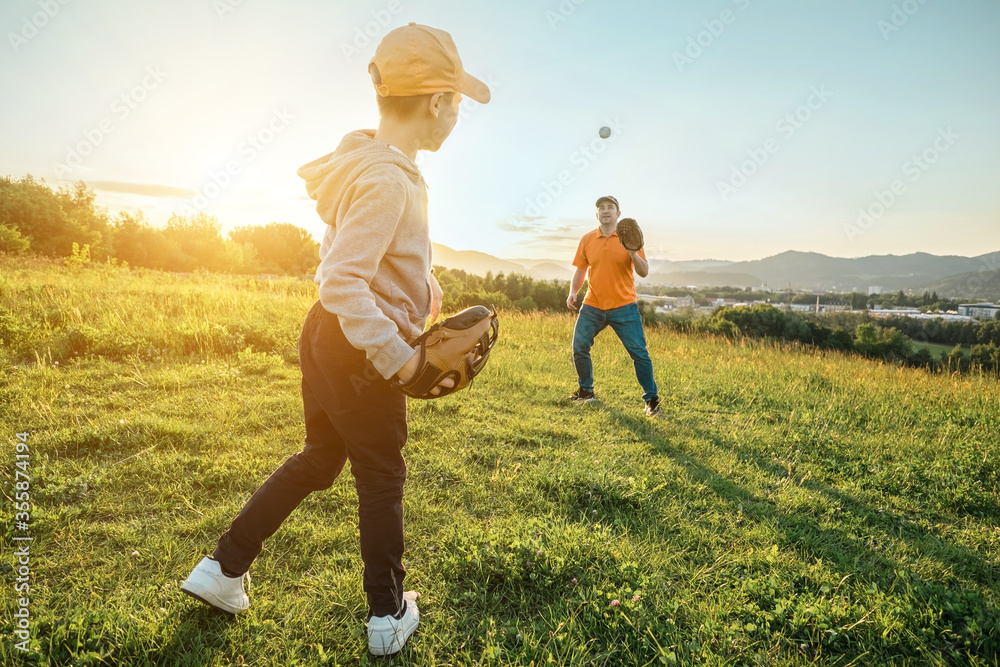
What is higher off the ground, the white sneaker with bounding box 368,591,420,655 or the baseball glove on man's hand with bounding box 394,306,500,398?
the baseball glove on man's hand with bounding box 394,306,500,398

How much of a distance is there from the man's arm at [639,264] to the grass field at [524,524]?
1.62 meters

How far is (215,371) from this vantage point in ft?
19.0

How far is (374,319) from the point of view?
1.58m

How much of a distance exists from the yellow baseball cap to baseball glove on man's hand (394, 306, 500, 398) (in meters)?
0.83

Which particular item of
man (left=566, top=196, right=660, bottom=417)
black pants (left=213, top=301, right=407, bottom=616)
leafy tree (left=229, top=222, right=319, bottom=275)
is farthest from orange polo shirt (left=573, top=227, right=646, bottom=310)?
leafy tree (left=229, top=222, right=319, bottom=275)

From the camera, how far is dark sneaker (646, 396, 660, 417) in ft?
18.2

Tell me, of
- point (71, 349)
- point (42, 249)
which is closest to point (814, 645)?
point (71, 349)

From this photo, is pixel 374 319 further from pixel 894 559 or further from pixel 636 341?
pixel 636 341

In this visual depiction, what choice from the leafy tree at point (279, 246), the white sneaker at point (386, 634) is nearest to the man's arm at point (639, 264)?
the white sneaker at point (386, 634)

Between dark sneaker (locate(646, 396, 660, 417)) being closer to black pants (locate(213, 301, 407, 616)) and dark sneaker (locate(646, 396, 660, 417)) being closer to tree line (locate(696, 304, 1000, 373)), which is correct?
black pants (locate(213, 301, 407, 616))

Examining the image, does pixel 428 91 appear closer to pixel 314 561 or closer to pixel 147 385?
pixel 314 561

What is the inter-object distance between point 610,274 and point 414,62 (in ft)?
14.4

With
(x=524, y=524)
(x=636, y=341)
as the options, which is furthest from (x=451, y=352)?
(x=636, y=341)

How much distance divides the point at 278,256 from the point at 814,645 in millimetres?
77354
